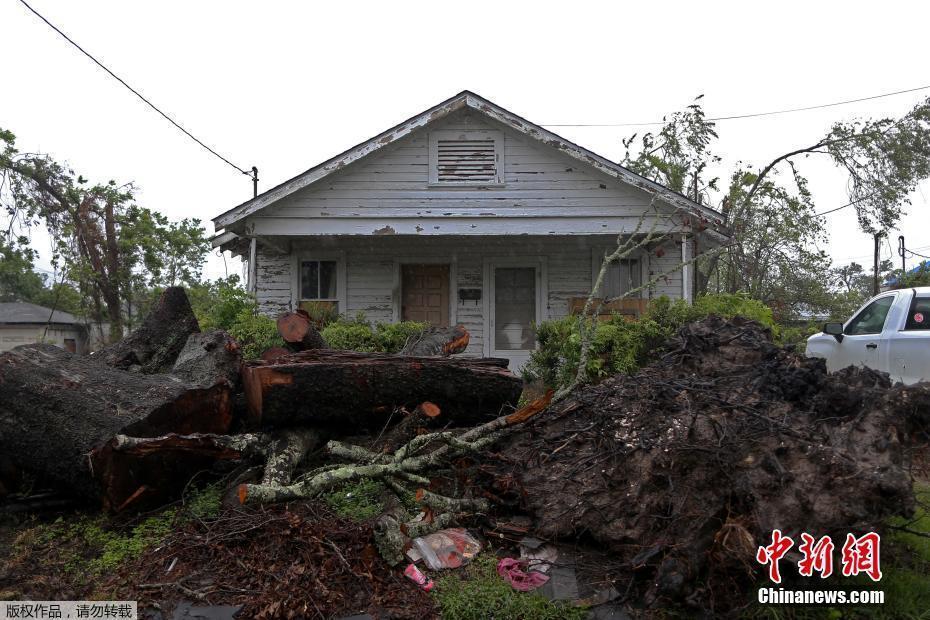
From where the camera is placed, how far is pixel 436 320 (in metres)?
12.2

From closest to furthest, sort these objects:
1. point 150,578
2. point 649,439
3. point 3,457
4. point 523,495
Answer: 1. point 150,578
2. point 649,439
3. point 523,495
4. point 3,457

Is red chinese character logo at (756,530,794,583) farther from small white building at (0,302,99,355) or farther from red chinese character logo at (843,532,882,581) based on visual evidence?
small white building at (0,302,99,355)

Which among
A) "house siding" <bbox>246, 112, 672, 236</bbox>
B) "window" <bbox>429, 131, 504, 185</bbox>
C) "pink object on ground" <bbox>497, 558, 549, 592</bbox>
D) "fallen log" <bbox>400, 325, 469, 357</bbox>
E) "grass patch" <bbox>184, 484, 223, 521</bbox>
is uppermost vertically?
"window" <bbox>429, 131, 504, 185</bbox>

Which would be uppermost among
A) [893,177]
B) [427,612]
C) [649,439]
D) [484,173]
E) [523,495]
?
[893,177]

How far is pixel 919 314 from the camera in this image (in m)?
6.98

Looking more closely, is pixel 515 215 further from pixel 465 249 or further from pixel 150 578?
pixel 150 578

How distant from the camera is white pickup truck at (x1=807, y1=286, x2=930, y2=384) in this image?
22.3ft

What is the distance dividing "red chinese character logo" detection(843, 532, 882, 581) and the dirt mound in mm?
82

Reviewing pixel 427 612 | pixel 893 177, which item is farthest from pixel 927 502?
pixel 893 177

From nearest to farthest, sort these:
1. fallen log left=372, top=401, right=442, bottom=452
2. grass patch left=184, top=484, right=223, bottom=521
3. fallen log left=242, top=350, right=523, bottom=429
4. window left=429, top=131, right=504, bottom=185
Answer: grass patch left=184, top=484, right=223, bottom=521 < fallen log left=242, top=350, right=523, bottom=429 < fallen log left=372, top=401, right=442, bottom=452 < window left=429, top=131, right=504, bottom=185

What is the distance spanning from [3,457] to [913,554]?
21.7 feet

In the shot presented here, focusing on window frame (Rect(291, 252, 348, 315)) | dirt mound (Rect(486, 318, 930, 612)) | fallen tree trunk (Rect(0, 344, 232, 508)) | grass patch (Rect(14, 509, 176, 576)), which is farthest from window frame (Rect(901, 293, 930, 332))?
window frame (Rect(291, 252, 348, 315))

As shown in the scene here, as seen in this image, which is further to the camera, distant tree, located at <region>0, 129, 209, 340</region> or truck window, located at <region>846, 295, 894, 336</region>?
distant tree, located at <region>0, 129, 209, 340</region>

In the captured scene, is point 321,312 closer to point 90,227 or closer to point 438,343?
point 438,343
